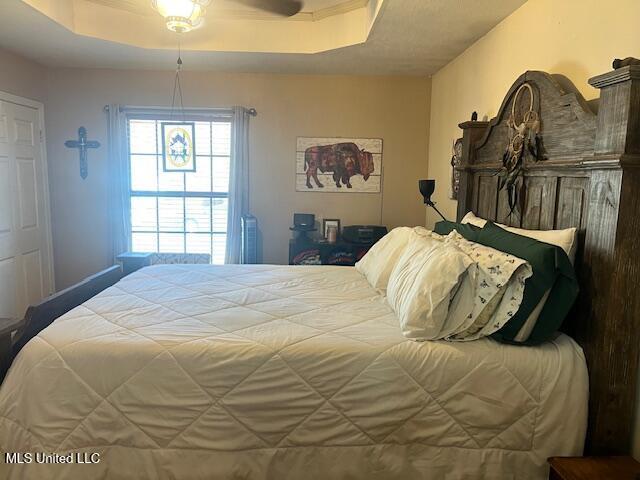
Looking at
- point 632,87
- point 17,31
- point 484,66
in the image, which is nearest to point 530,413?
point 632,87

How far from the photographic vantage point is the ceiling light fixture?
2.13 meters

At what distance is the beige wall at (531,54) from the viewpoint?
5.50 feet

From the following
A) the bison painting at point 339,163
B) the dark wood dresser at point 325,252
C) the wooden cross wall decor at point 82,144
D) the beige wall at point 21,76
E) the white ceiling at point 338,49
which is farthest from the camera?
the bison painting at point 339,163

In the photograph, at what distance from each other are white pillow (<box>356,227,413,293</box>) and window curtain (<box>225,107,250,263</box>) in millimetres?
1726

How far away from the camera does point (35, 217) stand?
157 inches

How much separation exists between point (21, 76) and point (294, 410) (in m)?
3.77

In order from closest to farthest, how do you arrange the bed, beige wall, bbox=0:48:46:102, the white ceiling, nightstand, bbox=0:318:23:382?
the bed < nightstand, bbox=0:318:23:382 < the white ceiling < beige wall, bbox=0:48:46:102

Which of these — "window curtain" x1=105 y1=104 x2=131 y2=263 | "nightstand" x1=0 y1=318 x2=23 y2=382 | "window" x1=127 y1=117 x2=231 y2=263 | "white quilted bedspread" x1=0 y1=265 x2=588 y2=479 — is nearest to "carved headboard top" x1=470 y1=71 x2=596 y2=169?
"white quilted bedspread" x1=0 y1=265 x2=588 y2=479

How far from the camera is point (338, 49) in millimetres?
3346

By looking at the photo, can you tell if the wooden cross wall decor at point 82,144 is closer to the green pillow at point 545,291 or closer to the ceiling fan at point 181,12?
the ceiling fan at point 181,12

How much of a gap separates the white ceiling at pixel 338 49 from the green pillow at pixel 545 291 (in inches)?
60.8

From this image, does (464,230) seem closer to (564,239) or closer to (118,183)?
(564,239)

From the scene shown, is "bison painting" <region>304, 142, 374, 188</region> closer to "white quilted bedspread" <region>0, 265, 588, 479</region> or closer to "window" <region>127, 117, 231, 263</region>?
"window" <region>127, 117, 231, 263</region>

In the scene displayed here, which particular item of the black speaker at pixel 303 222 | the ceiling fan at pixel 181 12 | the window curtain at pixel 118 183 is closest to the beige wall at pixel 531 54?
the black speaker at pixel 303 222
